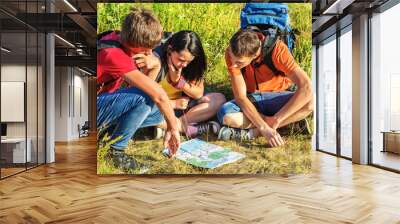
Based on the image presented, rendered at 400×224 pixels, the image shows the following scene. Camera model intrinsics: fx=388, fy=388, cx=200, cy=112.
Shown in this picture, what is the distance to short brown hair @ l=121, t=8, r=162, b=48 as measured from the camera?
20.9ft

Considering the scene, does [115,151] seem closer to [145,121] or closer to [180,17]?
[145,121]

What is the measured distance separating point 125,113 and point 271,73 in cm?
252

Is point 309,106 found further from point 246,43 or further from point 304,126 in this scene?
point 246,43

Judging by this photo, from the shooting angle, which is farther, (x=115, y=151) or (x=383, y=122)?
(x=383, y=122)

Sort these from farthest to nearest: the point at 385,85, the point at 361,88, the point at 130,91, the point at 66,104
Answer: the point at 66,104 < the point at 361,88 < the point at 385,85 < the point at 130,91

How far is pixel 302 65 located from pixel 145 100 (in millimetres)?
2694

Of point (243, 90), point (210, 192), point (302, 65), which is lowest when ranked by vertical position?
point (210, 192)

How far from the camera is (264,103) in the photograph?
21.3 ft

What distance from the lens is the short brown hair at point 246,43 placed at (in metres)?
6.52

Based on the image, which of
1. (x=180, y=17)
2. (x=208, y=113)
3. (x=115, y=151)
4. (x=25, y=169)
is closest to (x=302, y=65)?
(x=208, y=113)

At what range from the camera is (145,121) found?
21.0ft

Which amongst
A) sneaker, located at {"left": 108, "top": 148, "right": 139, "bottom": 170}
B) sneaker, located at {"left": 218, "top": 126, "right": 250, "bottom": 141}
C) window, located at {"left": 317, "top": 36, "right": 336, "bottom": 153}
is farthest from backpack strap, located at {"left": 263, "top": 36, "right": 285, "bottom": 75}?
window, located at {"left": 317, "top": 36, "right": 336, "bottom": 153}

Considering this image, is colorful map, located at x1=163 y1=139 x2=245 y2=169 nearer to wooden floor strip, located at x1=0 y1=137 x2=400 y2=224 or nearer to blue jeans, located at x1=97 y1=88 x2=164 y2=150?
wooden floor strip, located at x1=0 y1=137 x2=400 y2=224

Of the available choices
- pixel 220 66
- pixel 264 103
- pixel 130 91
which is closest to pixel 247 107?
pixel 264 103
